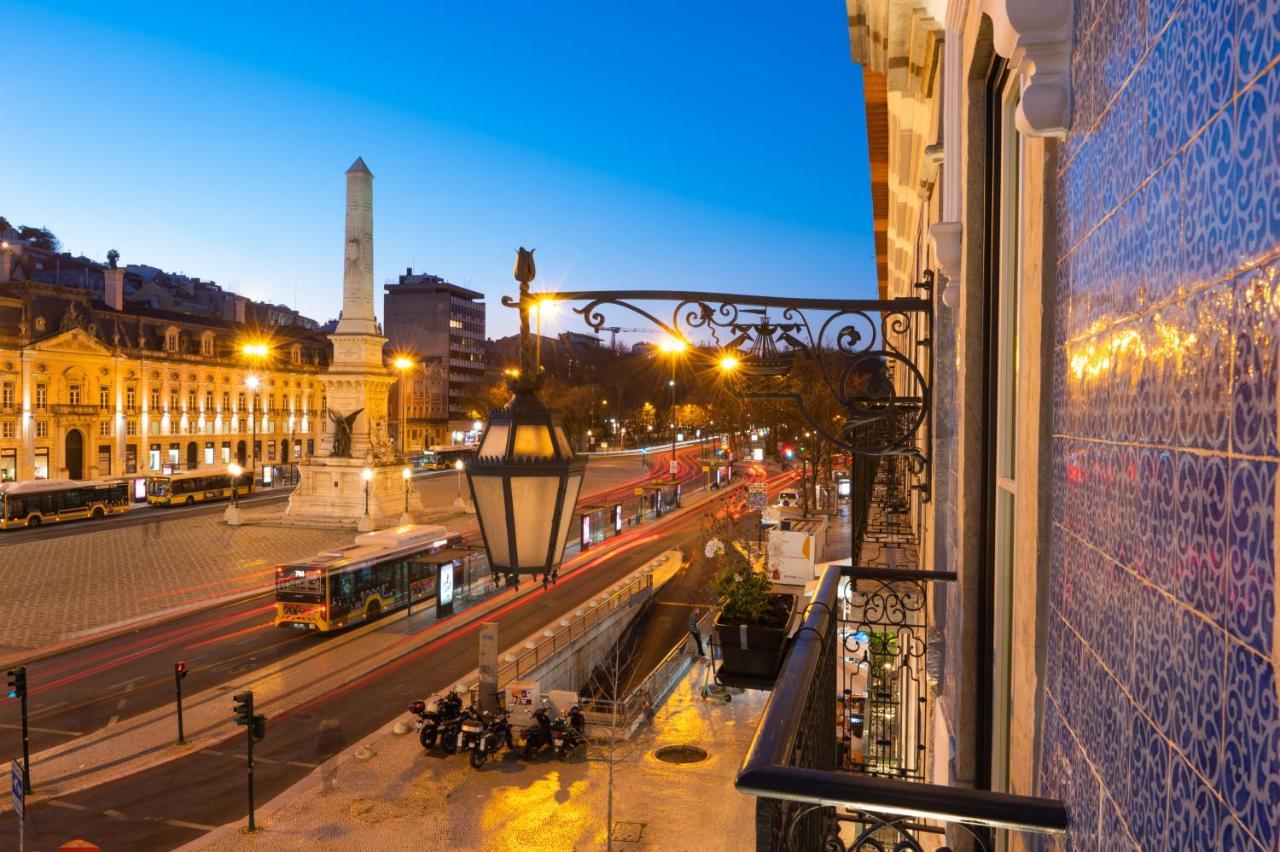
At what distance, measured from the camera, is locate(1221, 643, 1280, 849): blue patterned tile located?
3.79 feet

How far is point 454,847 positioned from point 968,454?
1195 cm

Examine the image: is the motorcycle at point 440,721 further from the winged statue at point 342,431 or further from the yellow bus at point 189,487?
the yellow bus at point 189,487

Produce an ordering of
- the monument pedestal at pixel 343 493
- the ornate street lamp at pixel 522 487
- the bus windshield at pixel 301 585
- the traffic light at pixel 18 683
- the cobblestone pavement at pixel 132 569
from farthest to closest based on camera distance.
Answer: the monument pedestal at pixel 343 493, the cobblestone pavement at pixel 132 569, the bus windshield at pixel 301 585, the traffic light at pixel 18 683, the ornate street lamp at pixel 522 487

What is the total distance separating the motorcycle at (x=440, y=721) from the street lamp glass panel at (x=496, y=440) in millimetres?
14213

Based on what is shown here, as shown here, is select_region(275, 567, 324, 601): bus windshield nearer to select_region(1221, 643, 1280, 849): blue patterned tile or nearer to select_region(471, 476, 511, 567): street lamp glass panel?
select_region(471, 476, 511, 567): street lamp glass panel

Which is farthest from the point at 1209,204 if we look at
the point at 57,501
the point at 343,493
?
the point at 57,501

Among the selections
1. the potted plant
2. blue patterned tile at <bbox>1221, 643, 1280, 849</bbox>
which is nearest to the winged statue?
the potted plant

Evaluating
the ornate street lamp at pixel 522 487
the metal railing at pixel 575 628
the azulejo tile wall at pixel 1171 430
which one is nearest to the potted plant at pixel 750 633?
the ornate street lamp at pixel 522 487

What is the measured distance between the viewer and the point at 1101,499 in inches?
77.0

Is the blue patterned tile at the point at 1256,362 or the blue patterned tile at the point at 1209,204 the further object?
the blue patterned tile at the point at 1209,204

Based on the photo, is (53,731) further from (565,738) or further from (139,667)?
(565,738)

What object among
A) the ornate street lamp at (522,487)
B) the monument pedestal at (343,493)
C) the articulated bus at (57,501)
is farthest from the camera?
the monument pedestal at (343,493)

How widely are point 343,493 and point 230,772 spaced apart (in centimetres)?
3296

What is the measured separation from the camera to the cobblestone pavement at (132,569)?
26.5 m
